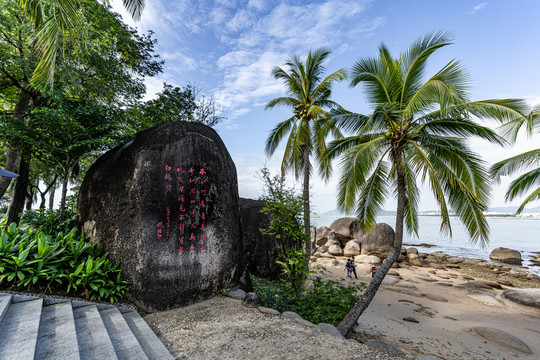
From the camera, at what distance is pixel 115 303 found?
4.84m

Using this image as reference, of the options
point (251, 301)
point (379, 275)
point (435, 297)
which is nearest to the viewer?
point (251, 301)

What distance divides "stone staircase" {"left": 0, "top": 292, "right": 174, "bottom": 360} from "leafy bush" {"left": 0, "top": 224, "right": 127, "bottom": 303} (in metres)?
0.36

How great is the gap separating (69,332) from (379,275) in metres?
6.59

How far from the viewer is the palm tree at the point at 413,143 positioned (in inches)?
223

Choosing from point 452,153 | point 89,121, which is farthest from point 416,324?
point 89,121

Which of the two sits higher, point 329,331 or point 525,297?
point 329,331

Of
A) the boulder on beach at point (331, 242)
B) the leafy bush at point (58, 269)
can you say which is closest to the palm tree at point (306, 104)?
the leafy bush at point (58, 269)

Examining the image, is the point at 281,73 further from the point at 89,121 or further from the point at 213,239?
the point at 213,239

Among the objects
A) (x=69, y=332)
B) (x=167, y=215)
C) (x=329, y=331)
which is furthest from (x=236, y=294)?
(x=69, y=332)

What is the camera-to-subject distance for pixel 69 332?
10.7 ft

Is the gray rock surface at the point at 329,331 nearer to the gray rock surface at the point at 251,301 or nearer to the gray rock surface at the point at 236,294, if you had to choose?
the gray rock surface at the point at 251,301

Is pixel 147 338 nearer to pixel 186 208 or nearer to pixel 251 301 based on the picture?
pixel 251 301

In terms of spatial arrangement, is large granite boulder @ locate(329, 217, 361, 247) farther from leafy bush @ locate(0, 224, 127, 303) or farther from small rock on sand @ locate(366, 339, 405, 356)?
leafy bush @ locate(0, 224, 127, 303)

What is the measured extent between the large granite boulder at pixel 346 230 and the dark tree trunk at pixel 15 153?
23.6m
